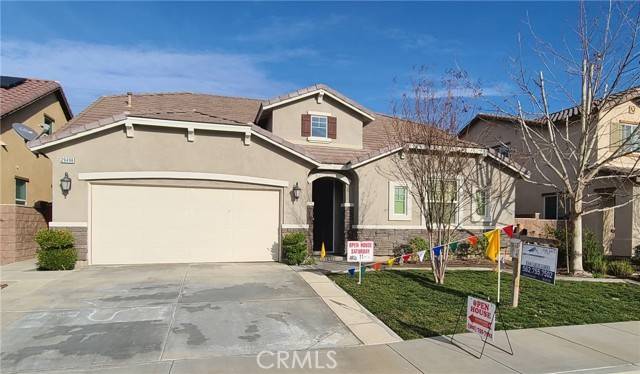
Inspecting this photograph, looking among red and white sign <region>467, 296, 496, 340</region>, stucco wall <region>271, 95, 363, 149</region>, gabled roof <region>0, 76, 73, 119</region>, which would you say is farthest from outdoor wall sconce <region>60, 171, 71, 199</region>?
Answer: red and white sign <region>467, 296, 496, 340</region>

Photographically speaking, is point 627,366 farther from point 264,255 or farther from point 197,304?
point 264,255

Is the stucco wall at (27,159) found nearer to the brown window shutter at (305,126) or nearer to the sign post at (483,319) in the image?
the brown window shutter at (305,126)

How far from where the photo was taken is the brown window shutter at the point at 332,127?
16562 millimetres

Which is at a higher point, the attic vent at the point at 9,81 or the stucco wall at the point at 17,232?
the attic vent at the point at 9,81

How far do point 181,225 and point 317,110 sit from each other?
6684 millimetres

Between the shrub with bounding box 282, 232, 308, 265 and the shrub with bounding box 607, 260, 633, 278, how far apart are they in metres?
Answer: 9.49

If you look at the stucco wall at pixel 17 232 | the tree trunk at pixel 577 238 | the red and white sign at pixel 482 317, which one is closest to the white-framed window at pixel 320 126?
the tree trunk at pixel 577 238

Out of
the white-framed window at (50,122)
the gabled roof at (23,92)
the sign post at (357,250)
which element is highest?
the gabled roof at (23,92)

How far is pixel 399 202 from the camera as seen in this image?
15.3 m

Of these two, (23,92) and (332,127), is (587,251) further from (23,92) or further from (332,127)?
(23,92)

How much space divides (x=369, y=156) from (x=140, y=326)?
378 inches

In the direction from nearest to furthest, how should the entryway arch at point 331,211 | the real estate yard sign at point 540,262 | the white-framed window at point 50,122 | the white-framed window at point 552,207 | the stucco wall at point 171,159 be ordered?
the real estate yard sign at point 540,262 → the stucco wall at point 171,159 → the entryway arch at point 331,211 → the white-framed window at point 50,122 → the white-framed window at point 552,207

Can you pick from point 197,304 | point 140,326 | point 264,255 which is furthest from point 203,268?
point 140,326

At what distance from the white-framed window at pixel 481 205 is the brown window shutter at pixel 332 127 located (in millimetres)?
5507
